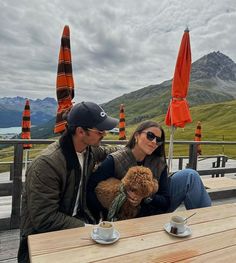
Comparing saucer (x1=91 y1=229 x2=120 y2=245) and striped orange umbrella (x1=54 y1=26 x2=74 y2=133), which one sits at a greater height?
striped orange umbrella (x1=54 y1=26 x2=74 y2=133)

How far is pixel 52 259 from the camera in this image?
1.40 meters

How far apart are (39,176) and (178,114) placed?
11.8 ft

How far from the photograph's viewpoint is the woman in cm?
252

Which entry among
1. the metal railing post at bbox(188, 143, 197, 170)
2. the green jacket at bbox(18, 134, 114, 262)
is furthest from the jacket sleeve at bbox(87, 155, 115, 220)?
the metal railing post at bbox(188, 143, 197, 170)

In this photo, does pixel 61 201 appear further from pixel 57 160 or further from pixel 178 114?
pixel 178 114

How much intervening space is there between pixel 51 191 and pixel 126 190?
0.60 m

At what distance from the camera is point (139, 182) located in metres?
2.22

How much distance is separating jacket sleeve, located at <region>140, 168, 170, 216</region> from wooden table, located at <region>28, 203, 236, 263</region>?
58 cm

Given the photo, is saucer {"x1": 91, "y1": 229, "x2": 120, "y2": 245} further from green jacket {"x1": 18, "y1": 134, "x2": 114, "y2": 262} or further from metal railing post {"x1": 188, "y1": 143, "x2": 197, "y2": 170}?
metal railing post {"x1": 188, "y1": 143, "x2": 197, "y2": 170}

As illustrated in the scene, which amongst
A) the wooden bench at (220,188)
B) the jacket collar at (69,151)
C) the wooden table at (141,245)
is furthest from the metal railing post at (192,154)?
the jacket collar at (69,151)

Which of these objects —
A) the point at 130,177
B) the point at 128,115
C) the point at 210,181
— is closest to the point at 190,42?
the point at 210,181

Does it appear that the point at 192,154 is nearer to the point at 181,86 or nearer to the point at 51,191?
the point at 181,86

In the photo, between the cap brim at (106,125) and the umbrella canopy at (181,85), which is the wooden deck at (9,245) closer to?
the cap brim at (106,125)

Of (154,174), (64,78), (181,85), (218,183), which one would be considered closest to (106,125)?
(154,174)
